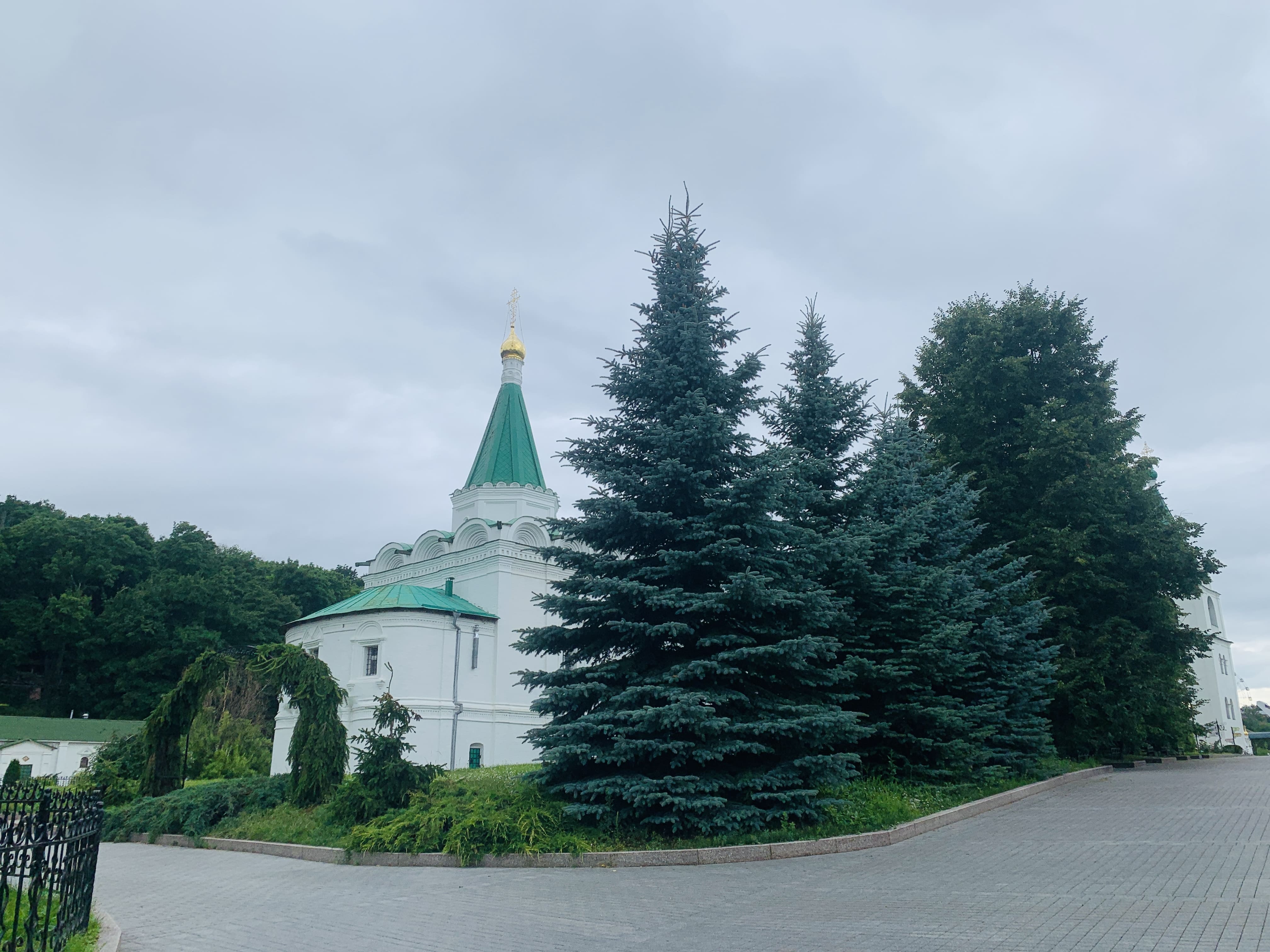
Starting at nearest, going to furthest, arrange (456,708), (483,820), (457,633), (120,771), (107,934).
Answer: (107,934) → (483,820) → (120,771) → (456,708) → (457,633)

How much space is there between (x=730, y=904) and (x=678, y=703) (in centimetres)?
289

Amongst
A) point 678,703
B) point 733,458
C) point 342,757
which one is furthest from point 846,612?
point 342,757

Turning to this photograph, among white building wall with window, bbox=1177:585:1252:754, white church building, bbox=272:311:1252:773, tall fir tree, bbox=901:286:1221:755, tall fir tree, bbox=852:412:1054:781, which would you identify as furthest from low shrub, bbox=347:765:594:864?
white building wall with window, bbox=1177:585:1252:754

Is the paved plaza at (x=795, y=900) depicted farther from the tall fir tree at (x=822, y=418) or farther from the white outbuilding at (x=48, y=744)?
the white outbuilding at (x=48, y=744)

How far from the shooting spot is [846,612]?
1449 cm

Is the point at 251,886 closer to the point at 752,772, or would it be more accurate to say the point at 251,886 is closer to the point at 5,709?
the point at 752,772

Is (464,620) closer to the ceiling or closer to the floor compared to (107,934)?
closer to the ceiling

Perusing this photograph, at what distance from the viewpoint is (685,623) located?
38.4 ft

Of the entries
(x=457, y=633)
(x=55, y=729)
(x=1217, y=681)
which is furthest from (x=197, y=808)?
(x=1217, y=681)

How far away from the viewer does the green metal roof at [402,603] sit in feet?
91.8

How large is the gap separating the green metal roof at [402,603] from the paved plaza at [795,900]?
15417mm

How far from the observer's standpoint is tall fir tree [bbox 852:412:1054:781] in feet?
48.0

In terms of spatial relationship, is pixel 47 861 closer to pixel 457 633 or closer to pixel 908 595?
pixel 908 595

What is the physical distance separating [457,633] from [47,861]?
77.3 feet
